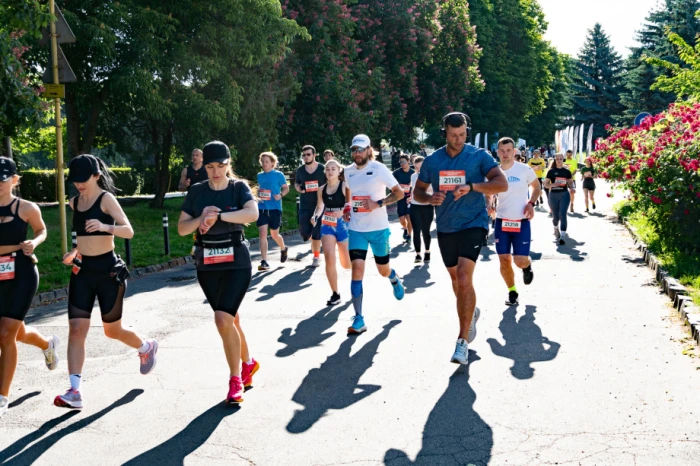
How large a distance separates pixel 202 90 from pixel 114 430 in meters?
18.9

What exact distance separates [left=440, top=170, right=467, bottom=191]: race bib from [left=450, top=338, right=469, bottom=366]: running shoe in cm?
125

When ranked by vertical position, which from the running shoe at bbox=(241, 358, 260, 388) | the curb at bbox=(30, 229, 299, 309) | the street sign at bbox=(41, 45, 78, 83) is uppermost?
the street sign at bbox=(41, 45, 78, 83)

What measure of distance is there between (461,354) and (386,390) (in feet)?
2.94

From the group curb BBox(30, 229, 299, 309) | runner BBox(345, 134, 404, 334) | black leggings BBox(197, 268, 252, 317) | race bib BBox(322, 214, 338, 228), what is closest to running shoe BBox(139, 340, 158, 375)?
black leggings BBox(197, 268, 252, 317)

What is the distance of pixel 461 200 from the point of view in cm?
705

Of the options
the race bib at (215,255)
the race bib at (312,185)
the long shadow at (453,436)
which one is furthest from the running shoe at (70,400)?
the race bib at (312,185)

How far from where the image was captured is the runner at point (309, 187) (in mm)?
13547

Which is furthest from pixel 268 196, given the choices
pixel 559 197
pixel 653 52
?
pixel 653 52

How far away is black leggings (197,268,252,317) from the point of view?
5871 millimetres

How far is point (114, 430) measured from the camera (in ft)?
17.5

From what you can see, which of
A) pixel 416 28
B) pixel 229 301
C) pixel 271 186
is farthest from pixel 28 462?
pixel 416 28

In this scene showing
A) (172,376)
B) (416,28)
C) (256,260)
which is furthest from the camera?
(416,28)

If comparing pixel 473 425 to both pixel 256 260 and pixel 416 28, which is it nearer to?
pixel 256 260

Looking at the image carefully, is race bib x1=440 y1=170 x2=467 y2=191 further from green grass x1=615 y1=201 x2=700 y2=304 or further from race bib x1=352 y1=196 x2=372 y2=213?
green grass x1=615 y1=201 x2=700 y2=304
